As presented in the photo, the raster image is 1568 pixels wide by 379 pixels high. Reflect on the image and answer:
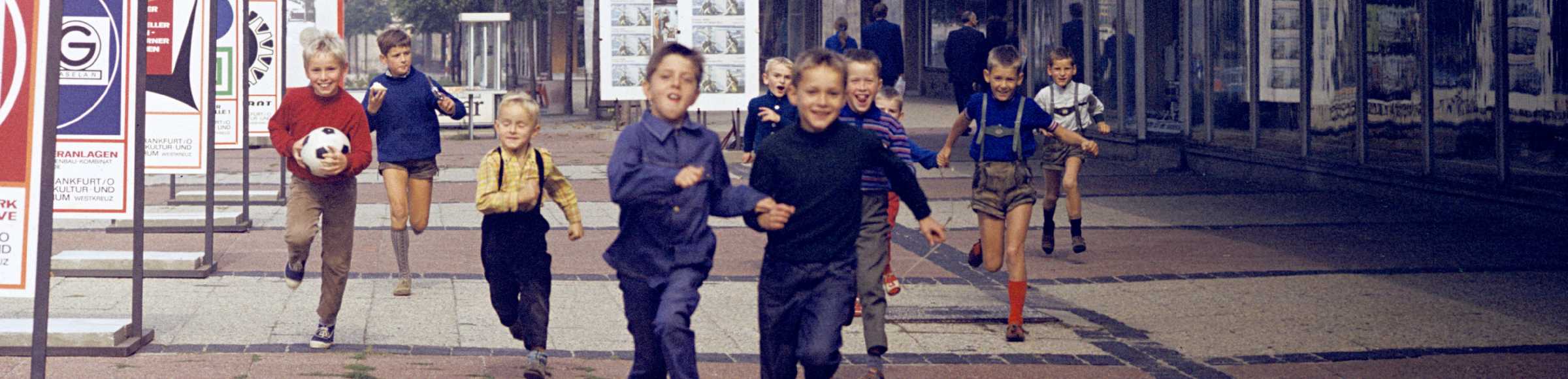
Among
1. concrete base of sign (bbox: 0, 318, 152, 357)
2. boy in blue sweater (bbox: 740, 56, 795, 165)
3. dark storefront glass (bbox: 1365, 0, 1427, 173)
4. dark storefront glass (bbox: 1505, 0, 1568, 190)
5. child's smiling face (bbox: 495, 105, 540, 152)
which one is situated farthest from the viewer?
dark storefront glass (bbox: 1365, 0, 1427, 173)

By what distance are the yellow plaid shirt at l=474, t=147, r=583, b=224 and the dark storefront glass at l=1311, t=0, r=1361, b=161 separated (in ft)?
31.5

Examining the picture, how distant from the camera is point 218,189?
15.7m

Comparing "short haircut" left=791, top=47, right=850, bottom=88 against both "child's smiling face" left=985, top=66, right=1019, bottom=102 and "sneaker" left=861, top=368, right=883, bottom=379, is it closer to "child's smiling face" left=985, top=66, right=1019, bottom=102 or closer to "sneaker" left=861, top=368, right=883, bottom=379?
"sneaker" left=861, top=368, right=883, bottom=379

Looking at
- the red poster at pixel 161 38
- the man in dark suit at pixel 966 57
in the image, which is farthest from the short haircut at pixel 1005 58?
the man in dark suit at pixel 966 57

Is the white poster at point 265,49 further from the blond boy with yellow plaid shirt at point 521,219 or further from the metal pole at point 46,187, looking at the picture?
the metal pole at point 46,187

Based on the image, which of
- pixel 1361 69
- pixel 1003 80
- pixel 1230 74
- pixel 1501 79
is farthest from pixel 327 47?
pixel 1230 74

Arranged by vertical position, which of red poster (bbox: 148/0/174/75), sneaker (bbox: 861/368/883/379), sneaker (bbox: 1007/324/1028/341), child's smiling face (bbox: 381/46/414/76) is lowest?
sneaker (bbox: 861/368/883/379)

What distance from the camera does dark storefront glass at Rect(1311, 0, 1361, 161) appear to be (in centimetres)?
1475

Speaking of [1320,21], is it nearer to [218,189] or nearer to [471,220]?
[471,220]

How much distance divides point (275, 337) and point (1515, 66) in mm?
8370

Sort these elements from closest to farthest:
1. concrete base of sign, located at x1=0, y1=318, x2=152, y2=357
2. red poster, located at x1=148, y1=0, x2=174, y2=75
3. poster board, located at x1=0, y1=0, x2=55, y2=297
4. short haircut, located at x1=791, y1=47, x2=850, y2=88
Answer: short haircut, located at x1=791, y1=47, x2=850, y2=88, poster board, located at x1=0, y1=0, x2=55, y2=297, concrete base of sign, located at x1=0, y1=318, x2=152, y2=357, red poster, located at x1=148, y1=0, x2=174, y2=75

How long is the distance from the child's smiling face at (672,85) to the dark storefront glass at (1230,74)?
40.4 feet

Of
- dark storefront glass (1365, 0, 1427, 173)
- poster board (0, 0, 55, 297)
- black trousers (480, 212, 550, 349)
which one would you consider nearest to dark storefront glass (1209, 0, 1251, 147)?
dark storefront glass (1365, 0, 1427, 173)

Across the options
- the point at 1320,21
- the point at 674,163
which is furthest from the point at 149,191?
the point at 674,163
